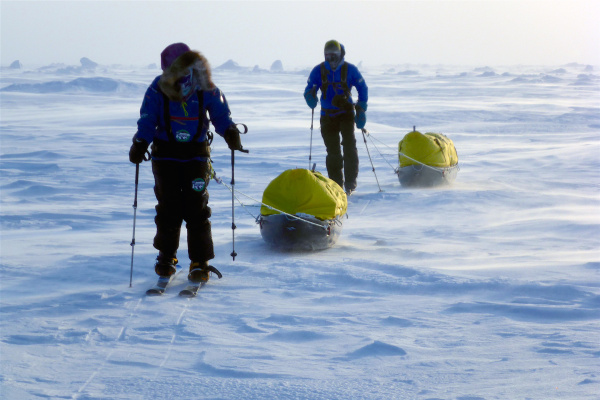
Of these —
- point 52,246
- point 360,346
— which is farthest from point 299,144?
point 360,346

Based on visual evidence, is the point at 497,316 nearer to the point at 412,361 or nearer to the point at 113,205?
the point at 412,361

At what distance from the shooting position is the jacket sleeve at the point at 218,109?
13.0 feet

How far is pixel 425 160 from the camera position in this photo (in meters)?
8.35

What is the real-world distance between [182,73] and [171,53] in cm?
17

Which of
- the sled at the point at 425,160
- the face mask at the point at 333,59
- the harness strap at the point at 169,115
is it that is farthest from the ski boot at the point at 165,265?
the sled at the point at 425,160

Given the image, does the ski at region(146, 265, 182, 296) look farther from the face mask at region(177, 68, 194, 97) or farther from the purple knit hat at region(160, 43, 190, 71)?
the purple knit hat at region(160, 43, 190, 71)

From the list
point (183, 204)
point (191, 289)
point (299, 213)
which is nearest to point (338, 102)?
point (299, 213)

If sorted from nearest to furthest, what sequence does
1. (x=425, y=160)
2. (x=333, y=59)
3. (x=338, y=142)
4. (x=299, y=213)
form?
1. (x=299, y=213)
2. (x=333, y=59)
3. (x=338, y=142)
4. (x=425, y=160)

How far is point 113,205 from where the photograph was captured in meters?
7.43

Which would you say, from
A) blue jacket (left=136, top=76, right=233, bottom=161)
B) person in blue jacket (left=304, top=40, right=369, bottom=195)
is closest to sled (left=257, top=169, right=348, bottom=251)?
blue jacket (left=136, top=76, right=233, bottom=161)

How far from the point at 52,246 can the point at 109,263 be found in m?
0.92

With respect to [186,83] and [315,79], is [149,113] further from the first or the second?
[315,79]

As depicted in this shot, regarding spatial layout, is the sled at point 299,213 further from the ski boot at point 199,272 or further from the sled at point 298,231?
the ski boot at point 199,272

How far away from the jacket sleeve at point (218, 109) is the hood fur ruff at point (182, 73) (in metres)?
0.10
